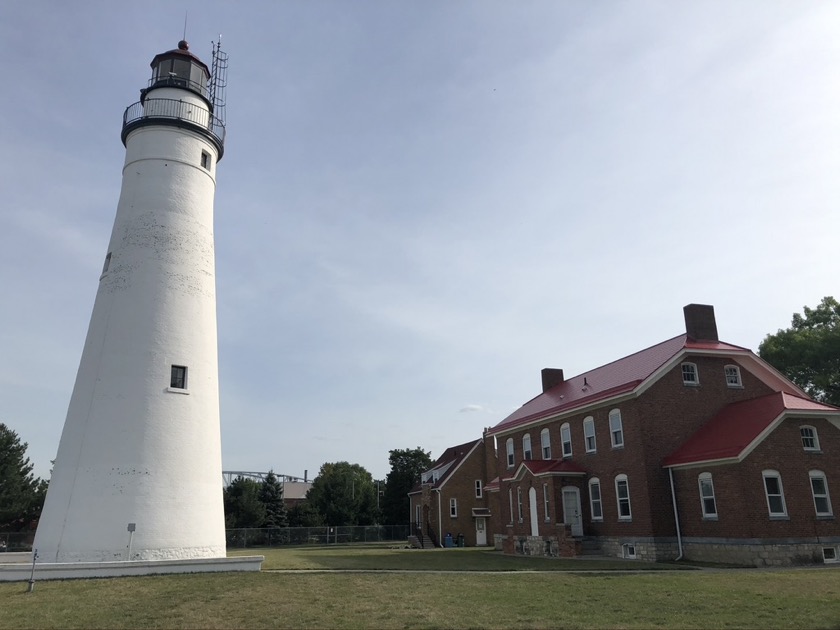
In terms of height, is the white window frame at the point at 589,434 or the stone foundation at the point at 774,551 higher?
the white window frame at the point at 589,434

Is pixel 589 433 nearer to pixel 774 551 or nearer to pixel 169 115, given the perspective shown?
pixel 774 551

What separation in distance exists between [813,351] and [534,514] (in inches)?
898

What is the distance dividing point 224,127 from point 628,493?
886 inches

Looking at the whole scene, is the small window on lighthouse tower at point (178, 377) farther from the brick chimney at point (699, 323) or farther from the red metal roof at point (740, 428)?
the brick chimney at point (699, 323)

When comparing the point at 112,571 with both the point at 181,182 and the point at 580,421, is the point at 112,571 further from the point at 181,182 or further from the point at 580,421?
the point at 580,421

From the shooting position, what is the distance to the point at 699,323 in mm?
29891

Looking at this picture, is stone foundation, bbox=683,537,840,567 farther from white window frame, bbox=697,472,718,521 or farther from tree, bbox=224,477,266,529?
tree, bbox=224,477,266,529

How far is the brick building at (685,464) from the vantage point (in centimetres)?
2314

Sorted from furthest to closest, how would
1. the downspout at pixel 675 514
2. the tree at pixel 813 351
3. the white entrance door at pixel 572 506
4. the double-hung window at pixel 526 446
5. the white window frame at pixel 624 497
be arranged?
the tree at pixel 813 351, the double-hung window at pixel 526 446, the white entrance door at pixel 572 506, the white window frame at pixel 624 497, the downspout at pixel 675 514

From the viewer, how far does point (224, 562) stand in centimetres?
1877

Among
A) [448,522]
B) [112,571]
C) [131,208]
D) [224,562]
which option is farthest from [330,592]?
[448,522]

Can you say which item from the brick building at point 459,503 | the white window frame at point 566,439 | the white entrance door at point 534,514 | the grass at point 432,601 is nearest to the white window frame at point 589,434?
the white window frame at point 566,439

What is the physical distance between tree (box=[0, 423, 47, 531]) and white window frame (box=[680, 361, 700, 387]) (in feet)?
160

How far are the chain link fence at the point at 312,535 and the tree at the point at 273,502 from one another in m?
7.25
